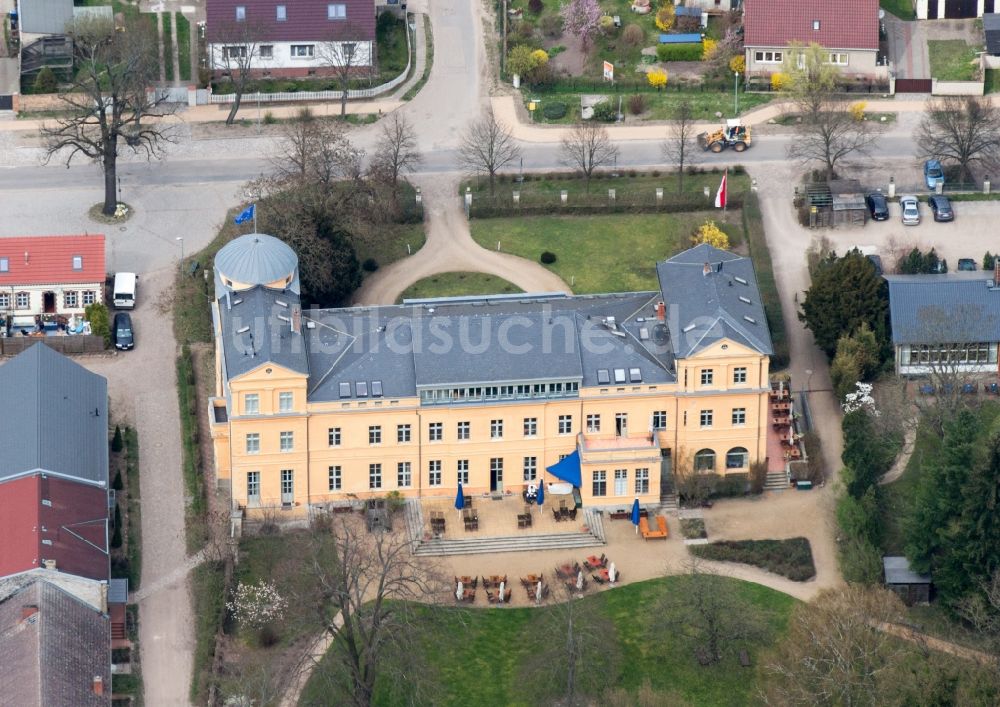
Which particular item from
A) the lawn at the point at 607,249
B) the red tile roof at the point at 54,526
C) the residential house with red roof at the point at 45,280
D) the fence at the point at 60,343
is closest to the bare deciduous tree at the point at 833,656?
the lawn at the point at 607,249

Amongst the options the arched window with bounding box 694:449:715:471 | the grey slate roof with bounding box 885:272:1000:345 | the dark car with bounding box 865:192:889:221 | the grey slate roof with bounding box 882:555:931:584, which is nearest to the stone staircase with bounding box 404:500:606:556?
the arched window with bounding box 694:449:715:471

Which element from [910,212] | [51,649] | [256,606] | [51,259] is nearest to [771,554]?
[256,606]

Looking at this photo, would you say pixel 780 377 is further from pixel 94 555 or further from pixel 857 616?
pixel 94 555

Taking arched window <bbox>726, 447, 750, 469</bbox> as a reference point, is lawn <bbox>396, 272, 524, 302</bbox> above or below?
above

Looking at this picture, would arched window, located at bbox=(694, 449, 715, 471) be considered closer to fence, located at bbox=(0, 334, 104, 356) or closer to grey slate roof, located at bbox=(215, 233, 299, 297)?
grey slate roof, located at bbox=(215, 233, 299, 297)

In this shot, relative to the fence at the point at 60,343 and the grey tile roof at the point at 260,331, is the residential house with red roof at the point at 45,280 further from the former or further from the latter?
the grey tile roof at the point at 260,331

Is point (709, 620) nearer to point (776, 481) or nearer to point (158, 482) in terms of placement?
point (776, 481)
